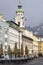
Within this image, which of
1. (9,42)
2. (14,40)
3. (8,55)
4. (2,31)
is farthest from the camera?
(14,40)

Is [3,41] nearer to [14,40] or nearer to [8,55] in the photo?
[8,55]

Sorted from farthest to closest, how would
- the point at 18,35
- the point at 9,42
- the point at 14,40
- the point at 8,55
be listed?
the point at 18,35, the point at 14,40, the point at 9,42, the point at 8,55

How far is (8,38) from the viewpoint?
14600cm

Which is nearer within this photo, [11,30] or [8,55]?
[8,55]

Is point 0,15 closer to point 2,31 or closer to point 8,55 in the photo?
point 2,31

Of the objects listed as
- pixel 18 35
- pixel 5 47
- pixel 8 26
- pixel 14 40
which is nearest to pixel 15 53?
pixel 5 47

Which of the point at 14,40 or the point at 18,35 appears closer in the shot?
the point at 14,40

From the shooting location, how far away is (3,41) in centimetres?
13800

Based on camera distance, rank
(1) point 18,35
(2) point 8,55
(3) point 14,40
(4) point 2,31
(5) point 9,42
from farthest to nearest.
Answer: (1) point 18,35 → (3) point 14,40 → (5) point 9,42 → (4) point 2,31 → (2) point 8,55

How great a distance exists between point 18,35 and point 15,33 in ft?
36.0

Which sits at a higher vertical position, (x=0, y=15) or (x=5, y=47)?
(x=0, y=15)

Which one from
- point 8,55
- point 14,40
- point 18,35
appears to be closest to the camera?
point 8,55

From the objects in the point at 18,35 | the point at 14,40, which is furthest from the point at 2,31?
the point at 18,35

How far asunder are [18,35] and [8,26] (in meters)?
29.2
